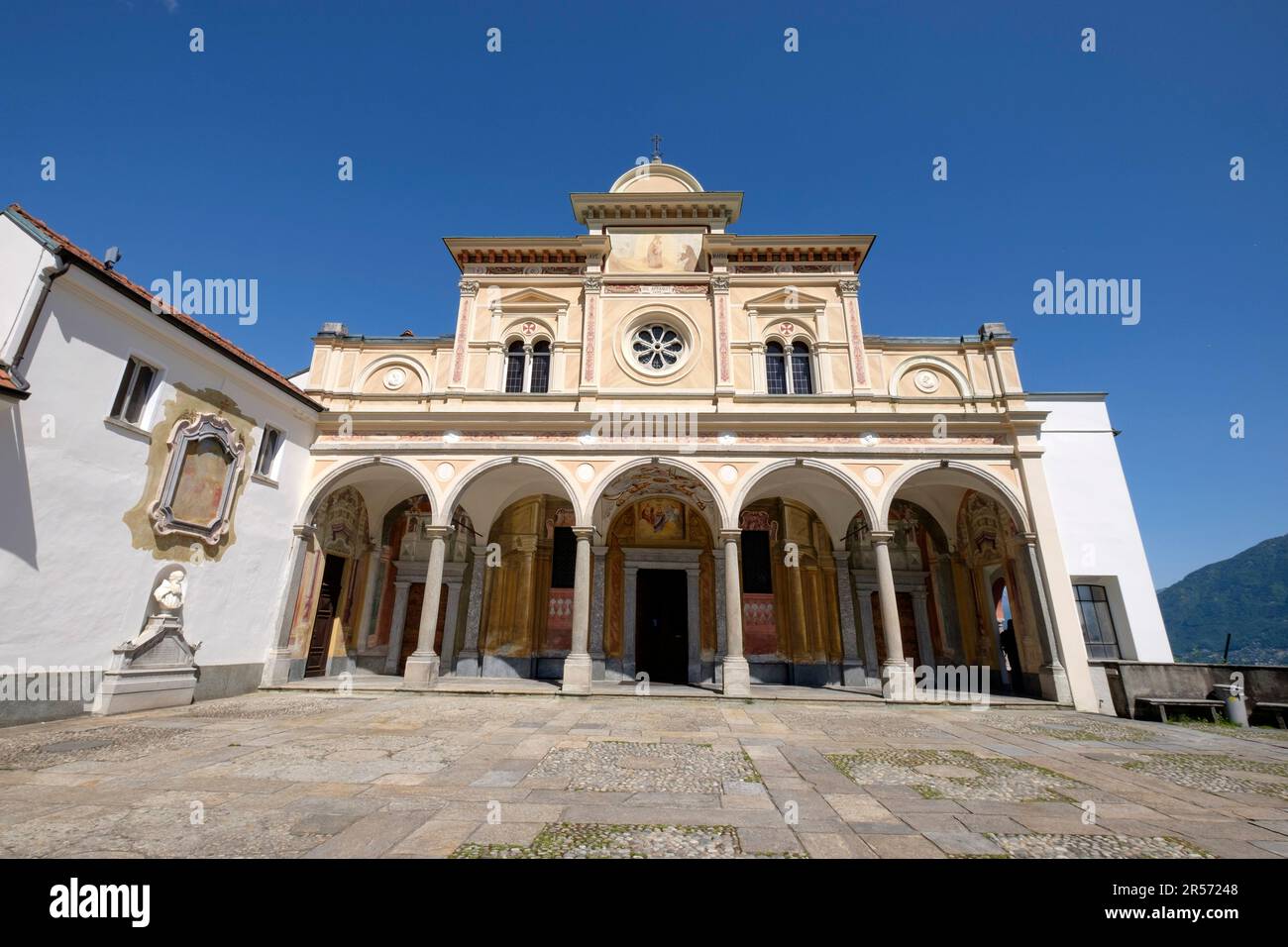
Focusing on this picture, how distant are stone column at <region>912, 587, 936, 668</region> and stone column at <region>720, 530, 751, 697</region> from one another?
6286mm

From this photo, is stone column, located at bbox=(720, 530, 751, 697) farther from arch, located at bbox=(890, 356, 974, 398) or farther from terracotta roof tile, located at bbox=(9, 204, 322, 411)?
terracotta roof tile, located at bbox=(9, 204, 322, 411)

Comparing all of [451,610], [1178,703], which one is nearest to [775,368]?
[1178,703]

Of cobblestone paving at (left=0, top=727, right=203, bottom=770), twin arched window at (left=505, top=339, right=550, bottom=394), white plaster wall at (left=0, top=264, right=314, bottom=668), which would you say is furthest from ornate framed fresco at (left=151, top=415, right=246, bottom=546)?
twin arched window at (left=505, top=339, right=550, bottom=394)

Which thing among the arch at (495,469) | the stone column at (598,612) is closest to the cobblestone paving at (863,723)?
the stone column at (598,612)

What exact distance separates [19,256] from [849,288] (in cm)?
1670

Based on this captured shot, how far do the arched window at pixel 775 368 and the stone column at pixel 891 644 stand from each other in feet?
15.7

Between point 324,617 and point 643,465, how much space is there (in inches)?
372

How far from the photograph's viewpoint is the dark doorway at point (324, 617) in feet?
42.0

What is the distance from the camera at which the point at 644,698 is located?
10.7 meters

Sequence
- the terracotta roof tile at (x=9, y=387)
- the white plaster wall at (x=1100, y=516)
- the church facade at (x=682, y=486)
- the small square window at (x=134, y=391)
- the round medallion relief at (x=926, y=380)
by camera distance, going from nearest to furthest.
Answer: the terracotta roof tile at (x=9, y=387)
the small square window at (x=134, y=391)
the church facade at (x=682, y=486)
the white plaster wall at (x=1100, y=516)
the round medallion relief at (x=926, y=380)

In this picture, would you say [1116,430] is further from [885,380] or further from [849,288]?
[849,288]

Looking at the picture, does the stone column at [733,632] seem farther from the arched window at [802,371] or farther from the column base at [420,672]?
the column base at [420,672]

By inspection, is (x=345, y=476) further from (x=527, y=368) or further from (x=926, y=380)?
(x=926, y=380)
